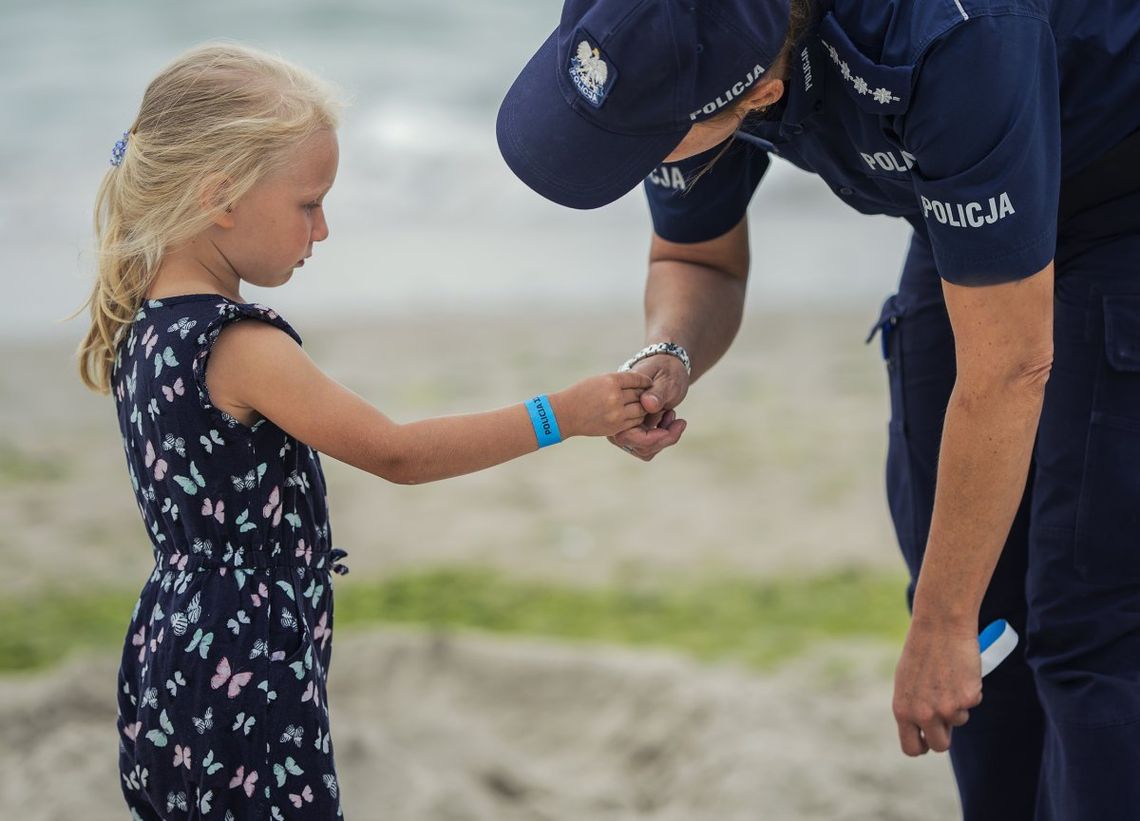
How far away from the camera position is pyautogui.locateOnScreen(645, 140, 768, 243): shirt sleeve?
2.32 meters

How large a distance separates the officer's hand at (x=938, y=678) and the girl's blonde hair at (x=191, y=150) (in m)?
1.16

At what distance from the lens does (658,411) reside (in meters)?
2.16

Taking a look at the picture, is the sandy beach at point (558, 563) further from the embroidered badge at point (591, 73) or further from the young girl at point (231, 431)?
the embroidered badge at point (591, 73)

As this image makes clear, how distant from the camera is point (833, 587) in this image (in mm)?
3969

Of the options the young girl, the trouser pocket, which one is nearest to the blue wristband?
the young girl

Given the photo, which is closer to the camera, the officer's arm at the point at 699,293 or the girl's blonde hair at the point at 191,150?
the girl's blonde hair at the point at 191,150

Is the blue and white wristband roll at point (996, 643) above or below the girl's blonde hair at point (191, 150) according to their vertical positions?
below

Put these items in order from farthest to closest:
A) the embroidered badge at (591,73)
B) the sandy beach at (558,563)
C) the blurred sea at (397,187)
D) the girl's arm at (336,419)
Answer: the blurred sea at (397,187) < the sandy beach at (558,563) < the girl's arm at (336,419) < the embroidered badge at (591,73)

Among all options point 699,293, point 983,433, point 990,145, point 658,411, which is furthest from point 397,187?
point 990,145

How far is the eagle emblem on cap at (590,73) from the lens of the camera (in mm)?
1650

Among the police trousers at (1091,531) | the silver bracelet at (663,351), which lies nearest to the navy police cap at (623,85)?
the silver bracelet at (663,351)

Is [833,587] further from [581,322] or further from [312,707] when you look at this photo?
[581,322]

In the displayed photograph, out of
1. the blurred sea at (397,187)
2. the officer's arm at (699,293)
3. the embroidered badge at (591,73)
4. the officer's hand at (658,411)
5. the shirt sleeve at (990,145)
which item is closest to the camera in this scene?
the shirt sleeve at (990,145)

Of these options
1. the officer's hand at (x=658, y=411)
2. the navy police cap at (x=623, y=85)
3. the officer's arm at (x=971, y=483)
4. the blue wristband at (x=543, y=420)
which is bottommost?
the officer's arm at (x=971, y=483)
